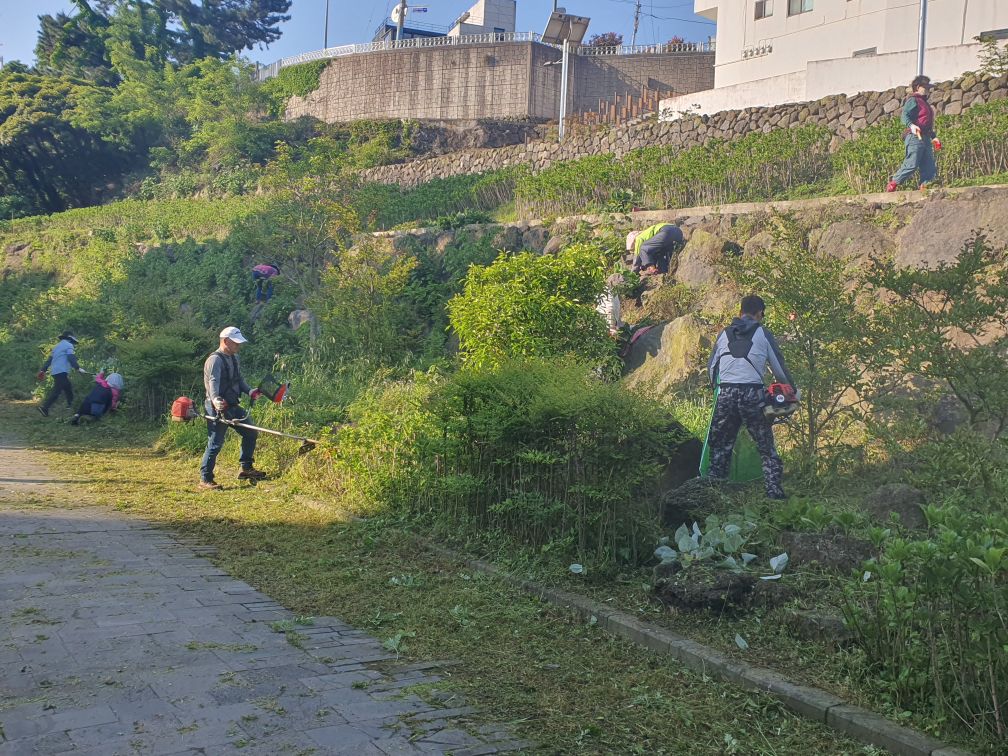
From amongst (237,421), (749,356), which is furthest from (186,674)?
(237,421)

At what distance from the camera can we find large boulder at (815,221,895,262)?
10.9m

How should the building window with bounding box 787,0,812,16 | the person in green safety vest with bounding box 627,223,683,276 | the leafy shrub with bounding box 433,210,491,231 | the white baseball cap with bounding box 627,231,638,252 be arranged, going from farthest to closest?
the building window with bounding box 787,0,812,16, the leafy shrub with bounding box 433,210,491,231, the white baseball cap with bounding box 627,231,638,252, the person in green safety vest with bounding box 627,223,683,276

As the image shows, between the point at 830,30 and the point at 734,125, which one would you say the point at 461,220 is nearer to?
the point at 734,125

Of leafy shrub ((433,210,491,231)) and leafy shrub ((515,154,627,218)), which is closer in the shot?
leafy shrub ((515,154,627,218))

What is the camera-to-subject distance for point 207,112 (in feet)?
120

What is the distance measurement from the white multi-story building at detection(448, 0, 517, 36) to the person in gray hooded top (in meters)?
42.7

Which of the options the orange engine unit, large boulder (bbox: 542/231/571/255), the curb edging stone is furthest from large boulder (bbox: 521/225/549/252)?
the curb edging stone

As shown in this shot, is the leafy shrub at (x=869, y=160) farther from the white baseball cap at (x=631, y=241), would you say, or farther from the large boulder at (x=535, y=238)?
the large boulder at (x=535, y=238)

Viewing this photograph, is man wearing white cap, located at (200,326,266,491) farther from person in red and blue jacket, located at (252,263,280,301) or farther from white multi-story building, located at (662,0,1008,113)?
white multi-story building, located at (662,0,1008,113)

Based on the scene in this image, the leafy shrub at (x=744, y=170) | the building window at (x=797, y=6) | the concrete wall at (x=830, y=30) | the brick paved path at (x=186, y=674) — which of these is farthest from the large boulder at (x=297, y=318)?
the building window at (x=797, y=6)

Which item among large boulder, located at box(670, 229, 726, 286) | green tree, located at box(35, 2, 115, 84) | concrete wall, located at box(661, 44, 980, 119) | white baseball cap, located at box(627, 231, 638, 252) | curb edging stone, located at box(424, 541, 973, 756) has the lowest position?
curb edging stone, located at box(424, 541, 973, 756)

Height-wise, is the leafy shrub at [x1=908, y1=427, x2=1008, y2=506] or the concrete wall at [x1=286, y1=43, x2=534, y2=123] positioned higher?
the concrete wall at [x1=286, y1=43, x2=534, y2=123]

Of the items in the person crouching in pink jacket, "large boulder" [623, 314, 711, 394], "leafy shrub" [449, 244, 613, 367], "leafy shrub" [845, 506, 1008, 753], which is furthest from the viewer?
the person crouching in pink jacket

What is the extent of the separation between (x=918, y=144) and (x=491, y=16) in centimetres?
3946
